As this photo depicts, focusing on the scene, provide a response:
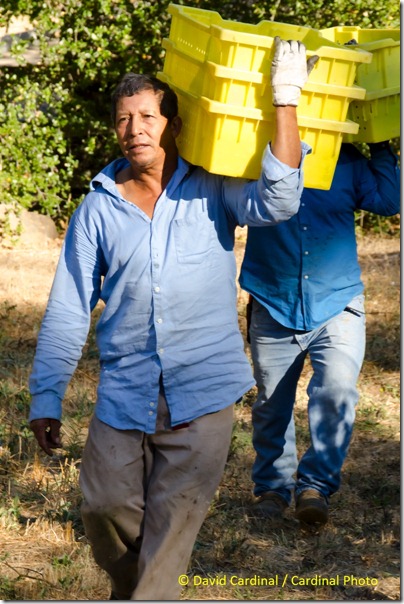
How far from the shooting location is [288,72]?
3.65 metres

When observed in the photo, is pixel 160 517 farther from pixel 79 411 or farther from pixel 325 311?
pixel 79 411

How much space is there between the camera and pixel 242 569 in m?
4.93

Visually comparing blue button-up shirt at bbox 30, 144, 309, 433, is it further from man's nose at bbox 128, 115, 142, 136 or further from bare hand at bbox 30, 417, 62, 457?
man's nose at bbox 128, 115, 142, 136

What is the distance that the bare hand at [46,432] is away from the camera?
394 cm

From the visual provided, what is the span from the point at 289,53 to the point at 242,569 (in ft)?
7.87

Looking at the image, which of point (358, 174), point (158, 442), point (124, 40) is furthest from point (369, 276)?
point (158, 442)

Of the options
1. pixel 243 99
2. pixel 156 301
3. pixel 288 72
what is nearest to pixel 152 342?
pixel 156 301

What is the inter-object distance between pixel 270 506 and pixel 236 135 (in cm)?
Answer: 214

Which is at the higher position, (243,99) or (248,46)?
(248,46)

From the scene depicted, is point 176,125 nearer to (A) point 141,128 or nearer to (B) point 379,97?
(A) point 141,128

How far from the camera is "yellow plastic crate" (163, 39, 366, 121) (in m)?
3.80

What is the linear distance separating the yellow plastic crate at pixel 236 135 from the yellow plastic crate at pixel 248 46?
15cm


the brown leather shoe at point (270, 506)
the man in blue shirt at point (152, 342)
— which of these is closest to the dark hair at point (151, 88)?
the man in blue shirt at point (152, 342)

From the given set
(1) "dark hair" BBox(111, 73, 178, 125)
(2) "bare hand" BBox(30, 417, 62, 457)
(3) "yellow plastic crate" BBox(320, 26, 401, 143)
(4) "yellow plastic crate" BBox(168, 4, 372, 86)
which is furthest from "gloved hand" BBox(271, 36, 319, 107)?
(2) "bare hand" BBox(30, 417, 62, 457)
